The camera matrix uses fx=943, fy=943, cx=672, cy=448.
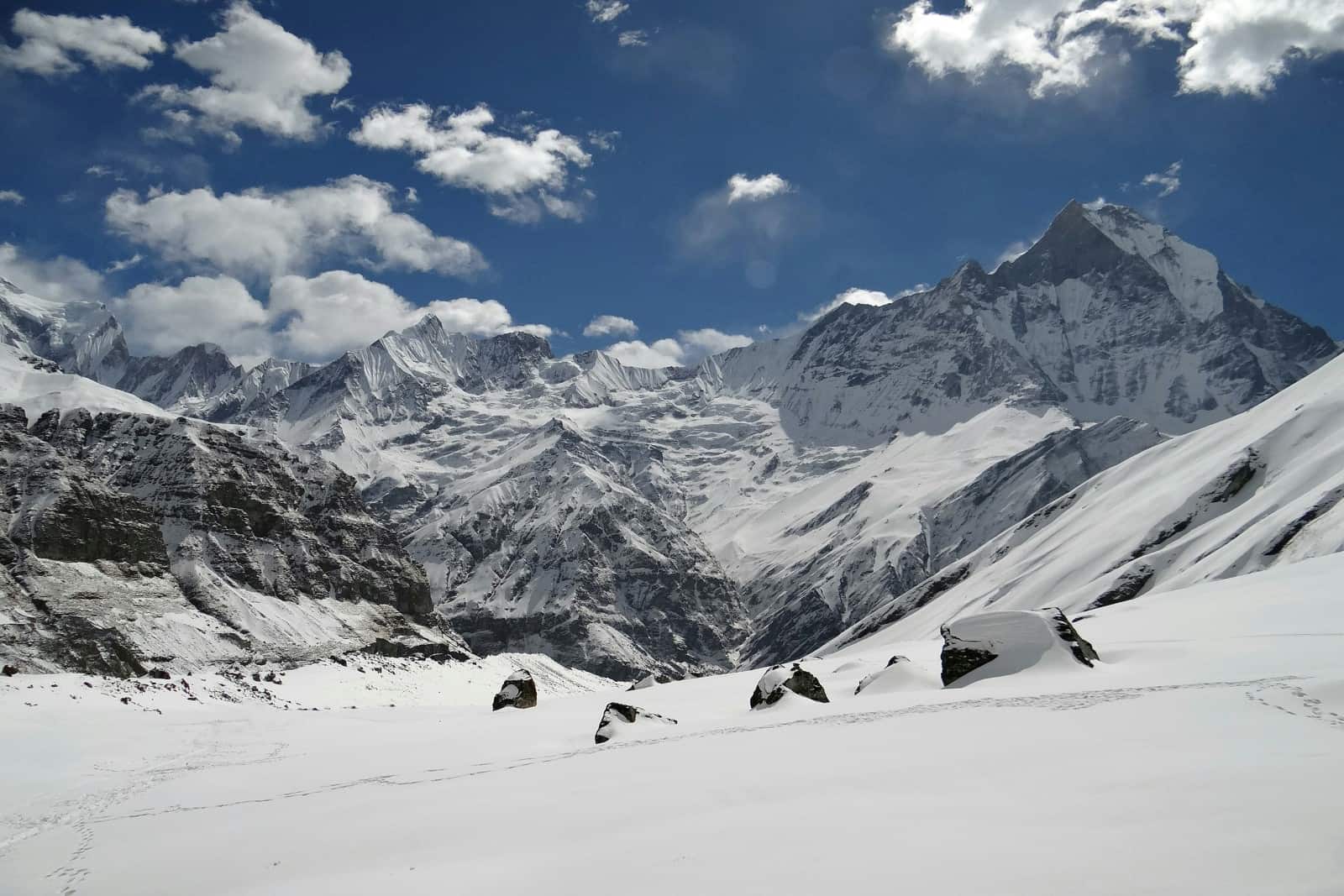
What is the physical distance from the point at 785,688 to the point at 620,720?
569 centimetres

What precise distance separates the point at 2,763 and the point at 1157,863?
99.0 feet

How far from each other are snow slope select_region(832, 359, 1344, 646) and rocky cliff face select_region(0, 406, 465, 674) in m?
82.2

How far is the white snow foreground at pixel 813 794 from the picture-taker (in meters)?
10.6

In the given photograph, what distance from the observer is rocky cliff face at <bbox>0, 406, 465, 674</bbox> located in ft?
373

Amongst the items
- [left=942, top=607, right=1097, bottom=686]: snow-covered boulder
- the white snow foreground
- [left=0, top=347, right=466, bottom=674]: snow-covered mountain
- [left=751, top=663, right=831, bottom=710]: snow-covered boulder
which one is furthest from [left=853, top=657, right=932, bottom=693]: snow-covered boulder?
[left=0, top=347, right=466, bottom=674]: snow-covered mountain

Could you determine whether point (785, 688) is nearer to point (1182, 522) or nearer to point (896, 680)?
point (896, 680)

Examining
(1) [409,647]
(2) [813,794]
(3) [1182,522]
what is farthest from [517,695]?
(1) [409,647]

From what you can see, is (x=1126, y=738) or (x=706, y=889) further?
(x=1126, y=738)

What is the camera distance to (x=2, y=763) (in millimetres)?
27109

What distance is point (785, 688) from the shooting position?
1140 inches

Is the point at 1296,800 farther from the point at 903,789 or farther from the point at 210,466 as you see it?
the point at 210,466

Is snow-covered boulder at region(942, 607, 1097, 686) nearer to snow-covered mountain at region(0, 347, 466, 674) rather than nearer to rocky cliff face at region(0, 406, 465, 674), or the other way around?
rocky cliff face at region(0, 406, 465, 674)

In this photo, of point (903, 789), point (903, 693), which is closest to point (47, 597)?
point (903, 693)

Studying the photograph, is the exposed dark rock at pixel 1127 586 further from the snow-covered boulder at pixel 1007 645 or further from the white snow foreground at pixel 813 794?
the snow-covered boulder at pixel 1007 645
